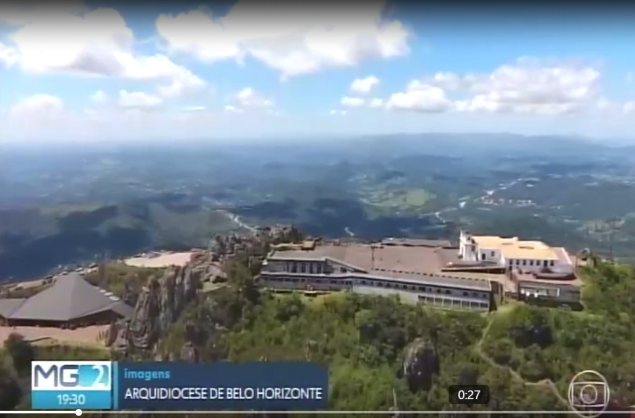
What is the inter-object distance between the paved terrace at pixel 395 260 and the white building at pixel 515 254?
0.07m

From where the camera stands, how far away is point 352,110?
233 centimetres

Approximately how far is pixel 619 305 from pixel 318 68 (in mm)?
1417

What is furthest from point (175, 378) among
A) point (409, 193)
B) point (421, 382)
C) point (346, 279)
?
point (409, 193)

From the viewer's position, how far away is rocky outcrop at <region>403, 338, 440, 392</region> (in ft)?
7.45

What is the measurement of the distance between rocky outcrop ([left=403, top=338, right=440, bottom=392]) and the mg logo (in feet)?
3.62

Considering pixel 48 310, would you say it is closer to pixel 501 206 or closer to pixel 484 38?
pixel 501 206

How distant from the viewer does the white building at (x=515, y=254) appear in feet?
7.41

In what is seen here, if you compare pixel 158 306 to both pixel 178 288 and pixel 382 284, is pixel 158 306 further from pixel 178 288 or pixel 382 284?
pixel 382 284

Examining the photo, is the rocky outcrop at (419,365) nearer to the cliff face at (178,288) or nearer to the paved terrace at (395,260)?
the paved terrace at (395,260)

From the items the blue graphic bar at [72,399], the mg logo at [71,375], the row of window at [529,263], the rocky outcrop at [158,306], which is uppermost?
the row of window at [529,263]

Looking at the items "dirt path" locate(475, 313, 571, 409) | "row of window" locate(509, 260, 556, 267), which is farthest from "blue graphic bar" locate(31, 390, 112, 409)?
"row of window" locate(509, 260, 556, 267)

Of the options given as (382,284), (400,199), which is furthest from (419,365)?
(400,199)

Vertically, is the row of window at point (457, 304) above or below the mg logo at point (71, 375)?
above

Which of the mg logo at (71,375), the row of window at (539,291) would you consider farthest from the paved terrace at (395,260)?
the mg logo at (71,375)
